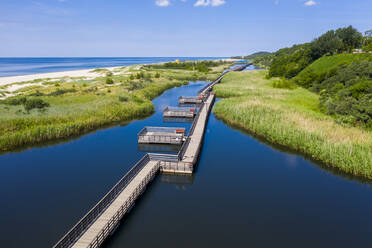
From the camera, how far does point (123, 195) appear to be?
70.0ft

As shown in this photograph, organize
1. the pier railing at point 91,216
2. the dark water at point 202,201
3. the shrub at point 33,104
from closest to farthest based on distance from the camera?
the pier railing at point 91,216
the dark water at point 202,201
the shrub at point 33,104

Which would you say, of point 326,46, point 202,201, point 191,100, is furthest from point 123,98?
point 326,46

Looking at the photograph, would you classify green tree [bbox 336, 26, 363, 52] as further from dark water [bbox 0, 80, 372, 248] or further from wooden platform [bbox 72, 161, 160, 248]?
wooden platform [bbox 72, 161, 160, 248]

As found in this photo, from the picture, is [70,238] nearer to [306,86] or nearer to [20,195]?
[20,195]

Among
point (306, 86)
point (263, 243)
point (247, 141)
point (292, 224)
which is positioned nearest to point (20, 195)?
point (263, 243)

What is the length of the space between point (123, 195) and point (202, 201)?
7197 millimetres

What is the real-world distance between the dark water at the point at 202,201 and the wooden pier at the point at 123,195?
3.54 ft

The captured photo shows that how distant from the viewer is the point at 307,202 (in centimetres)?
2208

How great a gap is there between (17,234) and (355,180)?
32026mm

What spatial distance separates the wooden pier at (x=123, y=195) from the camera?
16094mm

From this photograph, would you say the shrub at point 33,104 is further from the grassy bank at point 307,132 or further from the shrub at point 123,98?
the grassy bank at point 307,132

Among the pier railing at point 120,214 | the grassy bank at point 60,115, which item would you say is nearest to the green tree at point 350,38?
A: the grassy bank at point 60,115

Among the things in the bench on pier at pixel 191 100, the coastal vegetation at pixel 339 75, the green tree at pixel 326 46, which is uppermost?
the green tree at pixel 326 46

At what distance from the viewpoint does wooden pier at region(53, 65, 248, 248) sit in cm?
1609
